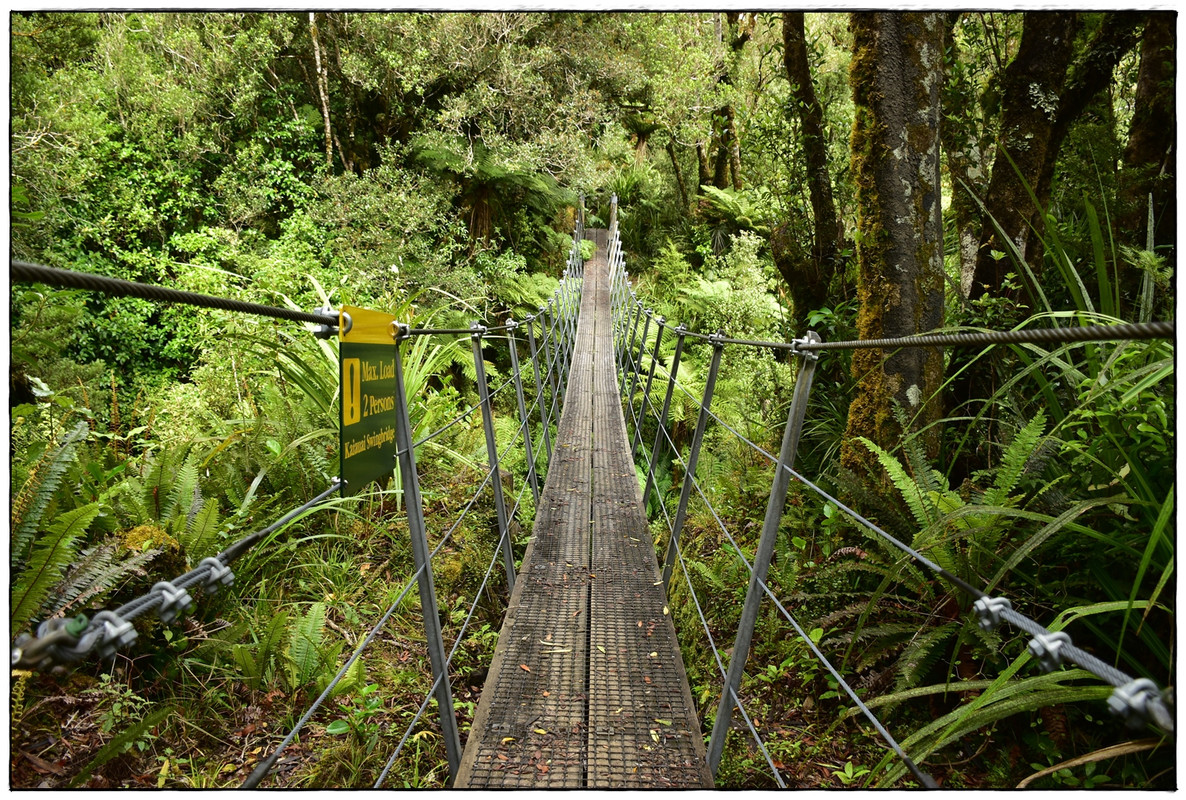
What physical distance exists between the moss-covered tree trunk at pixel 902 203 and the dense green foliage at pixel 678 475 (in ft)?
0.38

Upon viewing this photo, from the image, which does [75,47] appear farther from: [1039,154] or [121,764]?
[1039,154]

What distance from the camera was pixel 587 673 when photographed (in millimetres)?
1745

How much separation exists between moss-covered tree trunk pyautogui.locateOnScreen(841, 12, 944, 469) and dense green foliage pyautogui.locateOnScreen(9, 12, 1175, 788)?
0.38ft

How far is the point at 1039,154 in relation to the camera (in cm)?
241

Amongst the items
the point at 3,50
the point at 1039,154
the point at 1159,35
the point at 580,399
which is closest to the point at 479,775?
the point at 3,50

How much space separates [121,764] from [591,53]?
8.52 meters

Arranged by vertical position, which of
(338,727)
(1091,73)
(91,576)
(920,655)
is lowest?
(338,727)

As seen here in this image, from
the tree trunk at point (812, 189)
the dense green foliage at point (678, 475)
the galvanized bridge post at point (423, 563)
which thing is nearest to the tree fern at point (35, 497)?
the dense green foliage at point (678, 475)

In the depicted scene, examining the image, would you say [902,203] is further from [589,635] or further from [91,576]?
[91,576]

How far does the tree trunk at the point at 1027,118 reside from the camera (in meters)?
2.38

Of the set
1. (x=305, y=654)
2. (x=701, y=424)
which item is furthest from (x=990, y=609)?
(x=305, y=654)

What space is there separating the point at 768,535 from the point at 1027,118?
7.47ft

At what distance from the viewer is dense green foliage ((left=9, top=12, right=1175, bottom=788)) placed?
135 cm

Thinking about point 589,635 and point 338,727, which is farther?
point 589,635
